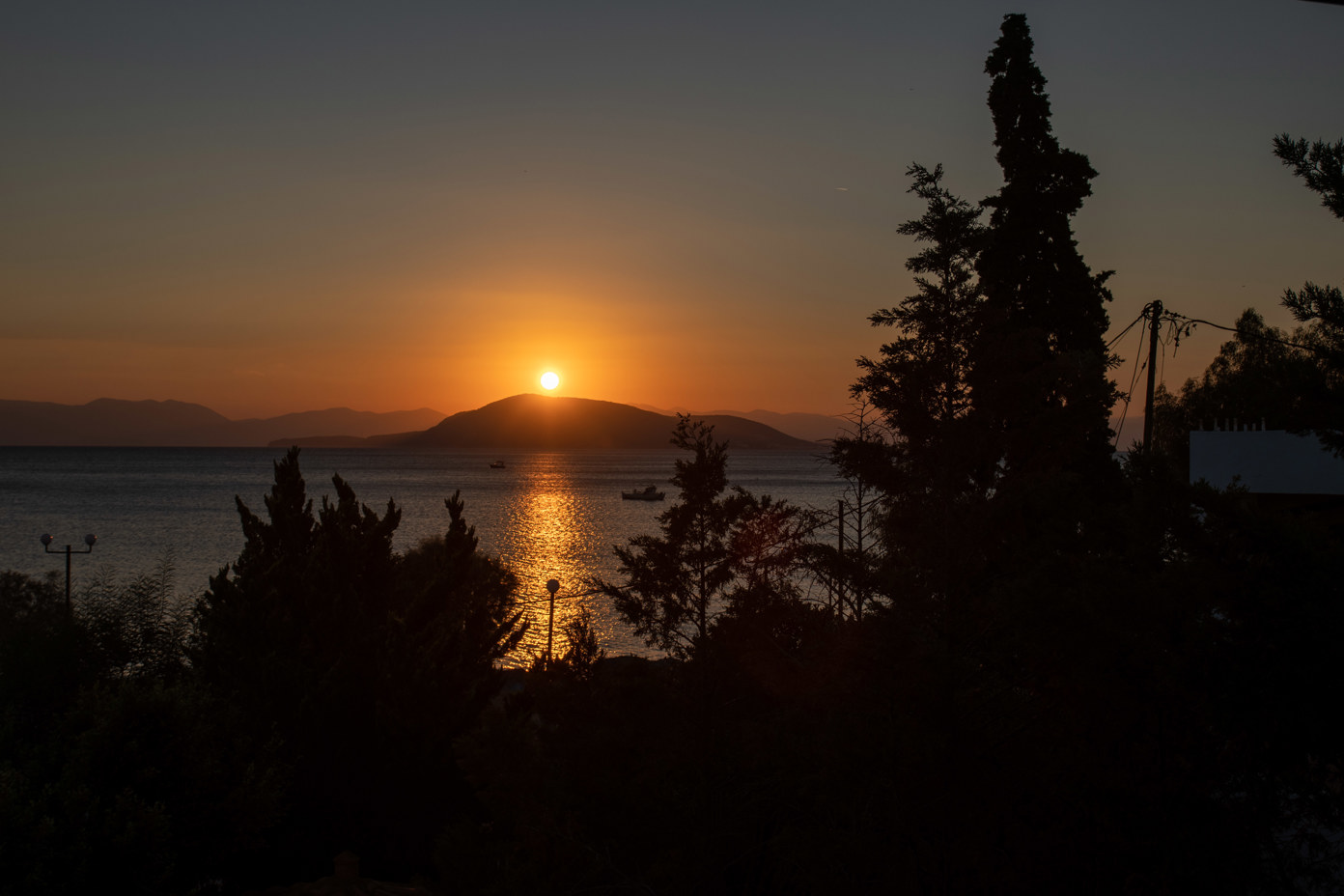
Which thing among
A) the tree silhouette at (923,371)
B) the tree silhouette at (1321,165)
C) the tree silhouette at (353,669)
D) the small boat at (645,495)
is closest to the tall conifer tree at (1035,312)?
the tree silhouette at (923,371)

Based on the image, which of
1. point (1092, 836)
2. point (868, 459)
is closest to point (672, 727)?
point (1092, 836)

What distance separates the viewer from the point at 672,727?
12.6 meters

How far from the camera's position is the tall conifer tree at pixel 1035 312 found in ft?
56.7

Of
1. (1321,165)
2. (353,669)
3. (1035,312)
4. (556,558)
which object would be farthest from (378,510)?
(1321,165)

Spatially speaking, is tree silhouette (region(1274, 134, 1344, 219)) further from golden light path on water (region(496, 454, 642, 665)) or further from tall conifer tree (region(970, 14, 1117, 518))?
golden light path on water (region(496, 454, 642, 665))

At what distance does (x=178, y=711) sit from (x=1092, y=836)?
1258cm

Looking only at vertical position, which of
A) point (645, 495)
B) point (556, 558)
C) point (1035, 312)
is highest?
point (1035, 312)

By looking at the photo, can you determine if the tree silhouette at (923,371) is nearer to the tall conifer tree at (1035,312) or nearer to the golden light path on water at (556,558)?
the tall conifer tree at (1035,312)

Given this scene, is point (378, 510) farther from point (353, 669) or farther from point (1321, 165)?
point (1321, 165)

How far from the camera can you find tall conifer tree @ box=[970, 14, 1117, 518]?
1728 centimetres

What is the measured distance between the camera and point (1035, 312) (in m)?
19.9

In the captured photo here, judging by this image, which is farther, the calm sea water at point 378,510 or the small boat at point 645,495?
the small boat at point 645,495

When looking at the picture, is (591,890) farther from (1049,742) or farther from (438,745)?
(438,745)

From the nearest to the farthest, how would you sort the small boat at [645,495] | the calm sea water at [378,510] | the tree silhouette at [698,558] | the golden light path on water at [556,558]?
the tree silhouette at [698,558] < the golden light path on water at [556,558] < the calm sea water at [378,510] < the small boat at [645,495]
